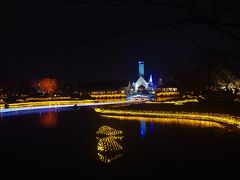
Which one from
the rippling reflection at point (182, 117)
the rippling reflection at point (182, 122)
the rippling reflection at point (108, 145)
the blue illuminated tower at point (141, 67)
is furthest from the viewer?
the blue illuminated tower at point (141, 67)

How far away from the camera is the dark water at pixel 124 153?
13047 mm

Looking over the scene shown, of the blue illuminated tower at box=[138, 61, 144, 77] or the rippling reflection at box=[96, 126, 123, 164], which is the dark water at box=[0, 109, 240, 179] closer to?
the rippling reflection at box=[96, 126, 123, 164]

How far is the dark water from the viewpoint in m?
13.0

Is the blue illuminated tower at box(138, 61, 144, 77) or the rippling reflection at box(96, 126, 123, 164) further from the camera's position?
the blue illuminated tower at box(138, 61, 144, 77)

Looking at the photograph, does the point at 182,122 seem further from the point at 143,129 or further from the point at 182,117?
the point at 143,129

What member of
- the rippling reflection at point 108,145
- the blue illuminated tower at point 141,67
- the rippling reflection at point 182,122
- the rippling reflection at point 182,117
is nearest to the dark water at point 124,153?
the rippling reflection at point 108,145

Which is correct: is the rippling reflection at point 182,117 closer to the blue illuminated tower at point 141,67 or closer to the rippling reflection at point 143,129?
the rippling reflection at point 143,129

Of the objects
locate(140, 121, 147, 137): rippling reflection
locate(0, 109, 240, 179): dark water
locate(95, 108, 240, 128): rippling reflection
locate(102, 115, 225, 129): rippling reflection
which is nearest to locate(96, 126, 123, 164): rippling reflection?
locate(0, 109, 240, 179): dark water

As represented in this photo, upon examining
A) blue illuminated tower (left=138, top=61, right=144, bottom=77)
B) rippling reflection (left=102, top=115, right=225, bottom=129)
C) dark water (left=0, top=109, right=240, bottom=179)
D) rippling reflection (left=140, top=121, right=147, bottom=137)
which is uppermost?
blue illuminated tower (left=138, top=61, right=144, bottom=77)

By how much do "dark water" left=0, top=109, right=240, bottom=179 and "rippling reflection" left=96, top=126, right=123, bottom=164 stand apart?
47mm

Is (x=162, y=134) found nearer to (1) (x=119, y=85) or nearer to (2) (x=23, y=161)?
(2) (x=23, y=161)

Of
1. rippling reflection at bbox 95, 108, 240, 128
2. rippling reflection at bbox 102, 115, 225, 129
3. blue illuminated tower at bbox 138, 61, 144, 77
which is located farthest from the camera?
blue illuminated tower at bbox 138, 61, 144, 77

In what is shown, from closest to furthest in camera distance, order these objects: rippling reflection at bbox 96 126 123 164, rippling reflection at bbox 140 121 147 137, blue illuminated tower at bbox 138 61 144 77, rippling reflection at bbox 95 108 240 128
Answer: rippling reflection at bbox 96 126 123 164 < rippling reflection at bbox 140 121 147 137 < rippling reflection at bbox 95 108 240 128 < blue illuminated tower at bbox 138 61 144 77

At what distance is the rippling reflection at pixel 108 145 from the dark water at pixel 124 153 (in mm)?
47
